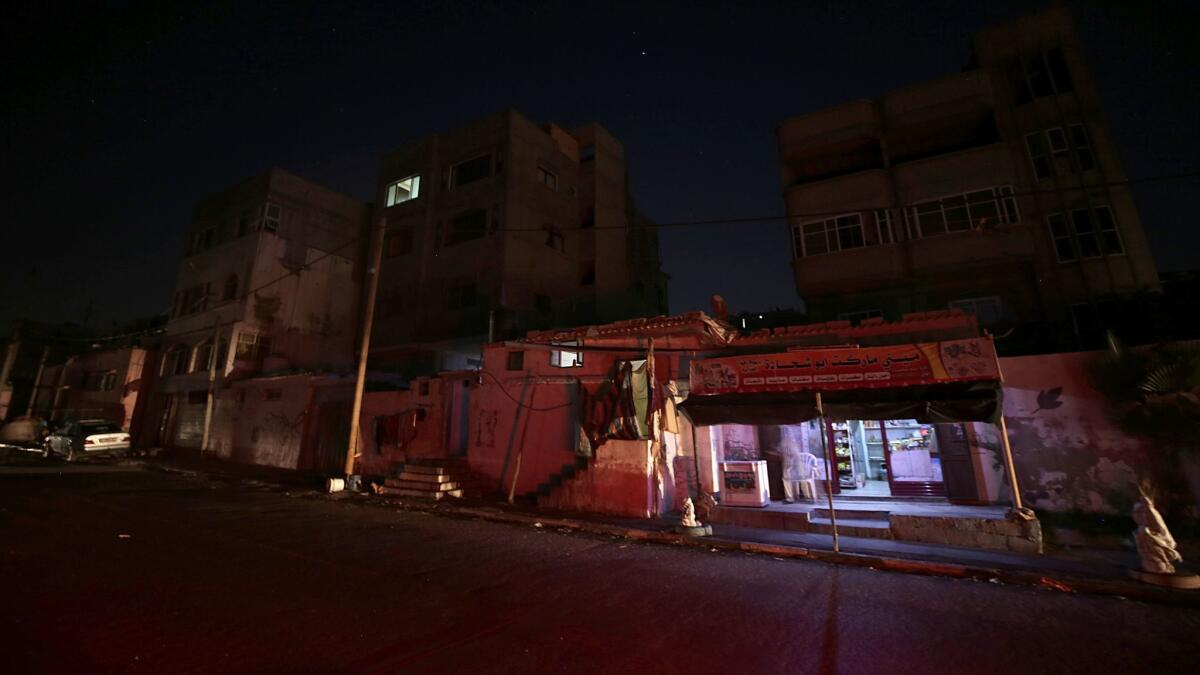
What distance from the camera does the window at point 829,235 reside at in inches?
723

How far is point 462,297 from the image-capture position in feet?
83.0

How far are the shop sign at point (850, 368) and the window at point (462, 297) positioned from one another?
16678 mm

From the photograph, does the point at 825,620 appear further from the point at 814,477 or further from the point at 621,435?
the point at 814,477

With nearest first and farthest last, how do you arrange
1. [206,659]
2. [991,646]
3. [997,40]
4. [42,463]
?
[206,659] → [991,646] → [997,40] → [42,463]

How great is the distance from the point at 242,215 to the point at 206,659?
34.1m

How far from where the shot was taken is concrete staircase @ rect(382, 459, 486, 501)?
13641 mm

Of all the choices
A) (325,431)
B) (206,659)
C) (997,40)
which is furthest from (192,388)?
(997,40)

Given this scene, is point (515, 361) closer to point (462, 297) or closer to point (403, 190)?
point (462, 297)

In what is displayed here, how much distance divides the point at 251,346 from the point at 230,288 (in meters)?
4.88

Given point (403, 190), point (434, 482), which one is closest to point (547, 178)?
point (403, 190)

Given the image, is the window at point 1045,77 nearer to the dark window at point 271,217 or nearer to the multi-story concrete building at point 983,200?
the multi-story concrete building at point 983,200

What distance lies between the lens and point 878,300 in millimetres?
18312

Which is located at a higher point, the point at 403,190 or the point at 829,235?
the point at 403,190

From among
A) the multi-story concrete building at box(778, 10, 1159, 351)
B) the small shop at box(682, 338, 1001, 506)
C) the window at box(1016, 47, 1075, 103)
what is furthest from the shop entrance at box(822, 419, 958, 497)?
the window at box(1016, 47, 1075, 103)
